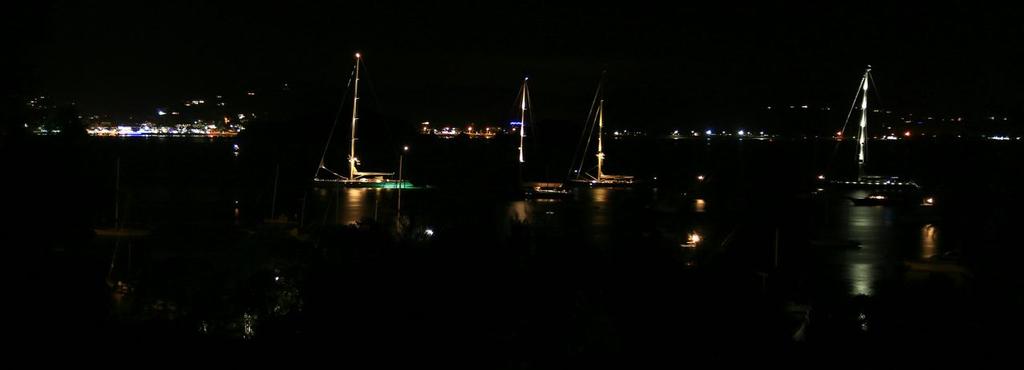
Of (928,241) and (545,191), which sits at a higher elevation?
(545,191)

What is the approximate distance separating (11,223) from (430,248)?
2302 millimetres

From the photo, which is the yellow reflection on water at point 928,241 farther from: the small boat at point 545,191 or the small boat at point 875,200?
the small boat at point 545,191

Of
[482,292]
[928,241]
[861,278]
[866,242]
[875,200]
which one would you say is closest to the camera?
[482,292]

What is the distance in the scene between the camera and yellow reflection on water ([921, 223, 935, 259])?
19.4 meters

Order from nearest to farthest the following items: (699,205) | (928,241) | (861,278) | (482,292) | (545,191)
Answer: (482,292) → (861,278) → (928,241) → (699,205) → (545,191)

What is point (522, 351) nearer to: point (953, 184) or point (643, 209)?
point (643, 209)

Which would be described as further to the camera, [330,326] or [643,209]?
[643,209]

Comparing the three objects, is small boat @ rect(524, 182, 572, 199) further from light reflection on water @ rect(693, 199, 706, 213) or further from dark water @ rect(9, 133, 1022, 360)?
dark water @ rect(9, 133, 1022, 360)

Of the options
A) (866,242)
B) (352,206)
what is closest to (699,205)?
(866,242)

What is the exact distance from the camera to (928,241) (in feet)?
71.6

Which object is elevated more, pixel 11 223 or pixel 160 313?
pixel 11 223

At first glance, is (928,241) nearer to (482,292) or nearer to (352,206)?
(352,206)

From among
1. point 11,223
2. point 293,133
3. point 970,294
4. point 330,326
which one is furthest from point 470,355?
point 293,133

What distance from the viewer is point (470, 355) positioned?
4.61 metres
